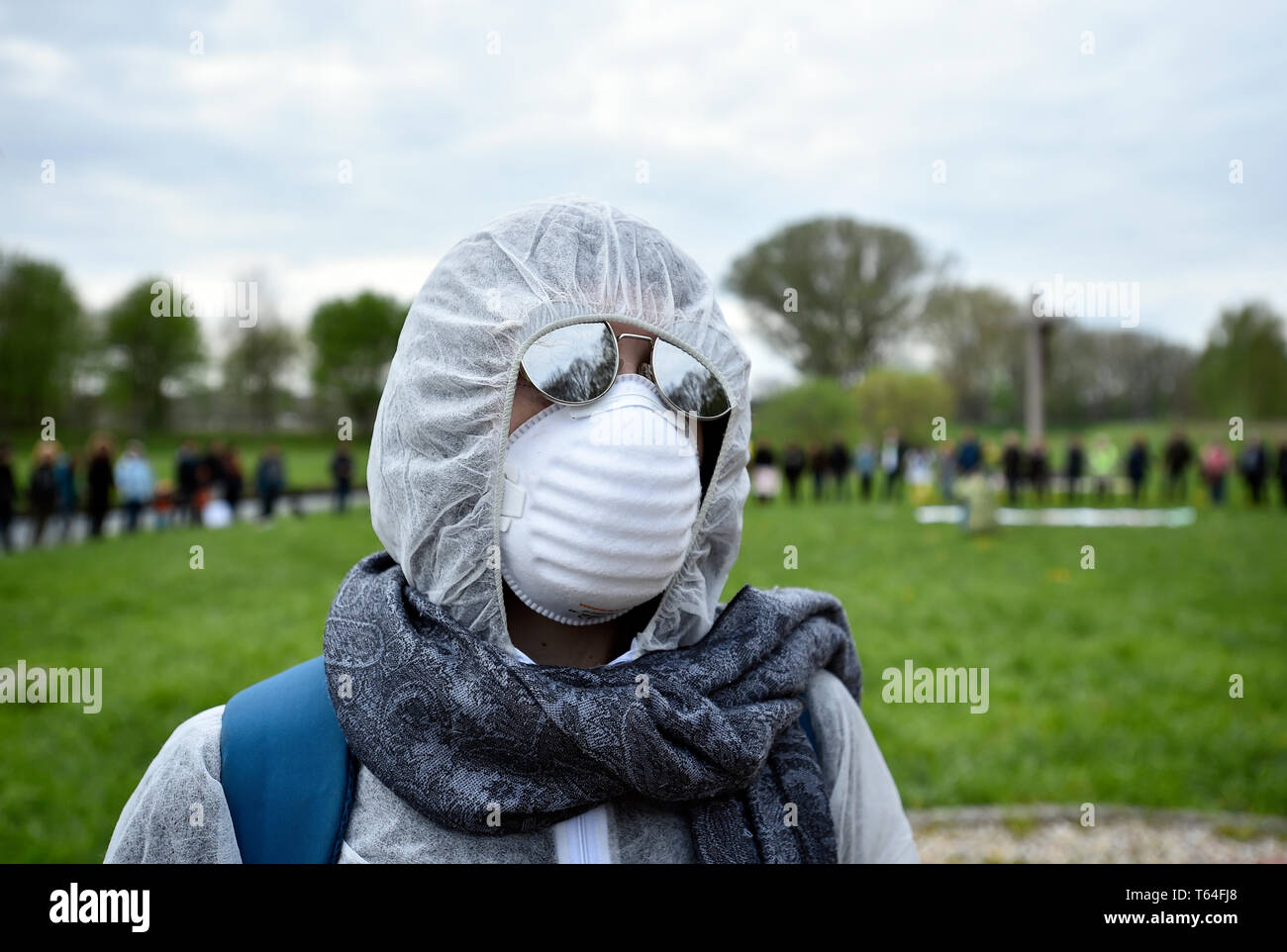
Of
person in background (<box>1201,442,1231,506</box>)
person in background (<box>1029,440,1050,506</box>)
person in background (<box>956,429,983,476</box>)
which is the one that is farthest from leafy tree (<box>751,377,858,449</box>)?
person in background (<box>1201,442,1231,506</box>)

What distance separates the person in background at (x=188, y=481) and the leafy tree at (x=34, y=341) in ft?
36.0

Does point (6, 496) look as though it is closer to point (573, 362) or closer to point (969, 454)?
point (573, 362)

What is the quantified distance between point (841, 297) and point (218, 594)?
1522 inches

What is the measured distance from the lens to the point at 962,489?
55.2ft

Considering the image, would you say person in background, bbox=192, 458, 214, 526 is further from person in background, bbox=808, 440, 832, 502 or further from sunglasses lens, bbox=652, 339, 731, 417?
sunglasses lens, bbox=652, 339, 731, 417

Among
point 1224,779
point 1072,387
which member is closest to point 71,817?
point 1224,779

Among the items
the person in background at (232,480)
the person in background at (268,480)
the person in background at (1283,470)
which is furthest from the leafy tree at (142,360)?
the person in background at (1283,470)

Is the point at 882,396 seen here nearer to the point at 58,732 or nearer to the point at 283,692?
the point at 58,732

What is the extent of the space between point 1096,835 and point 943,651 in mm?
3314

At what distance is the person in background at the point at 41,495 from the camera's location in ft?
55.8

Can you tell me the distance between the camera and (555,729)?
4.96 feet

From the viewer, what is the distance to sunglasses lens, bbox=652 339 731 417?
1.69m

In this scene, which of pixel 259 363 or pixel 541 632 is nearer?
pixel 541 632

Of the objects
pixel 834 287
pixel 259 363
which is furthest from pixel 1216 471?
pixel 259 363
